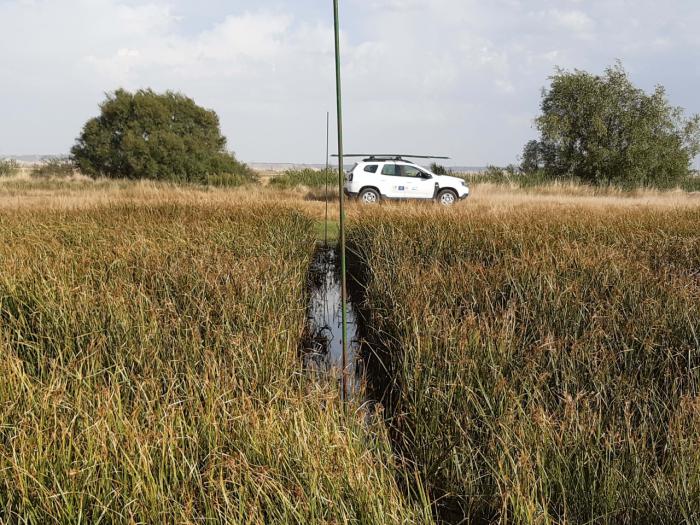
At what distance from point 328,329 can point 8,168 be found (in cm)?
3013

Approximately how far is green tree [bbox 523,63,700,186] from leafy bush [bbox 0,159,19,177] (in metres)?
29.0

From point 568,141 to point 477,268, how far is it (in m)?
26.0

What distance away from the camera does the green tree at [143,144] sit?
2608 centimetres

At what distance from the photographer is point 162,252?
6098mm

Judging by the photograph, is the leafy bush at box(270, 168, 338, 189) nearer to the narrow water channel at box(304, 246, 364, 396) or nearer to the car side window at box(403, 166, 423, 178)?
the car side window at box(403, 166, 423, 178)

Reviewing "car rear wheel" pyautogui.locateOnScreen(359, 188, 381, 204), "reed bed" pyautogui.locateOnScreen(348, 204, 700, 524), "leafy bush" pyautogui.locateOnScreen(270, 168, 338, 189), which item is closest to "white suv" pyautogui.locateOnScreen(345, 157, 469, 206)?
"car rear wheel" pyautogui.locateOnScreen(359, 188, 381, 204)

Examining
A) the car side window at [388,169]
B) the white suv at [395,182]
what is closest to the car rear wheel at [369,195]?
the white suv at [395,182]

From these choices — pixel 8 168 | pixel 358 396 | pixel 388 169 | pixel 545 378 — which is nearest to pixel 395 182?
pixel 388 169

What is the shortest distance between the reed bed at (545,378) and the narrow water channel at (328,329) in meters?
0.28

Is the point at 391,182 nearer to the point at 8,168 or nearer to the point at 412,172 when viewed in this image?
the point at 412,172

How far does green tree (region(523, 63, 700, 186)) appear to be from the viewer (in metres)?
27.1

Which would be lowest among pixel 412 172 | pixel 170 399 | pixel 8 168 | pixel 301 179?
pixel 170 399

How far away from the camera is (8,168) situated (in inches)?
1141

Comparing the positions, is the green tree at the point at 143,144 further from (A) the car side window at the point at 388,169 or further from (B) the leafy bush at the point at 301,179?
(A) the car side window at the point at 388,169
